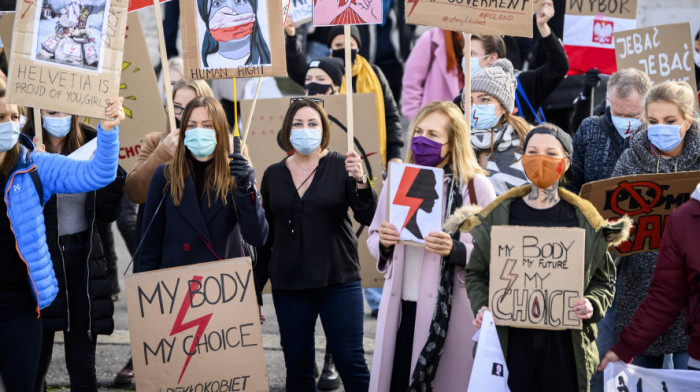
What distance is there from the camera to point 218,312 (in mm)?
4570

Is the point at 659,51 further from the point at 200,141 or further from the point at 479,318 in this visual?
the point at 200,141

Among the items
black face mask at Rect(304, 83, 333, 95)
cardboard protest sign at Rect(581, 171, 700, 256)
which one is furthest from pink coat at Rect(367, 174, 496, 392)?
black face mask at Rect(304, 83, 333, 95)

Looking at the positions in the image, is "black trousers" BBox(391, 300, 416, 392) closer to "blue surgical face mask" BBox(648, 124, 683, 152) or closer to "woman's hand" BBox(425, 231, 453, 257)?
"woman's hand" BBox(425, 231, 453, 257)

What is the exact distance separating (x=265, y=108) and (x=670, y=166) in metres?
2.82

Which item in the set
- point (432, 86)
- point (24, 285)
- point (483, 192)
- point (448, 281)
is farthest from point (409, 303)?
point (432, 86)

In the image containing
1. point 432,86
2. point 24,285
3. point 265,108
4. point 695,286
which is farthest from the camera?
point 432,86

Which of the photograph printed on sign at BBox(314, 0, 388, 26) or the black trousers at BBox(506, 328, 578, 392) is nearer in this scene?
A: the black trousers at BBox(506, 328, 578, 392)

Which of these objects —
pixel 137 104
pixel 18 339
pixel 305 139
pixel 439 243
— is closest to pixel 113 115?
pixel 305 139

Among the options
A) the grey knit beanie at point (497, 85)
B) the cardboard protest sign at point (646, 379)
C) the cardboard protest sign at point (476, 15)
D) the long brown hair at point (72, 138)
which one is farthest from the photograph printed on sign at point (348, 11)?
the cardboard protest sign at point (646, 379)

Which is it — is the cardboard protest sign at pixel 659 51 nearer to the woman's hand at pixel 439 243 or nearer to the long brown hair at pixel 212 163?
the woman's hand at pixel 439 243

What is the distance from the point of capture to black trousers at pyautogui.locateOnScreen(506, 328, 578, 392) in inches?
160

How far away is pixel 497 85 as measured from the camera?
5.47 meters

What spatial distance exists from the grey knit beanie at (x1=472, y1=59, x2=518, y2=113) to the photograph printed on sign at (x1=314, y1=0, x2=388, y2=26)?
2.30 feet

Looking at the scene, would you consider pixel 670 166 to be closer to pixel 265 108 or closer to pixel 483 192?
pixel 483 192
